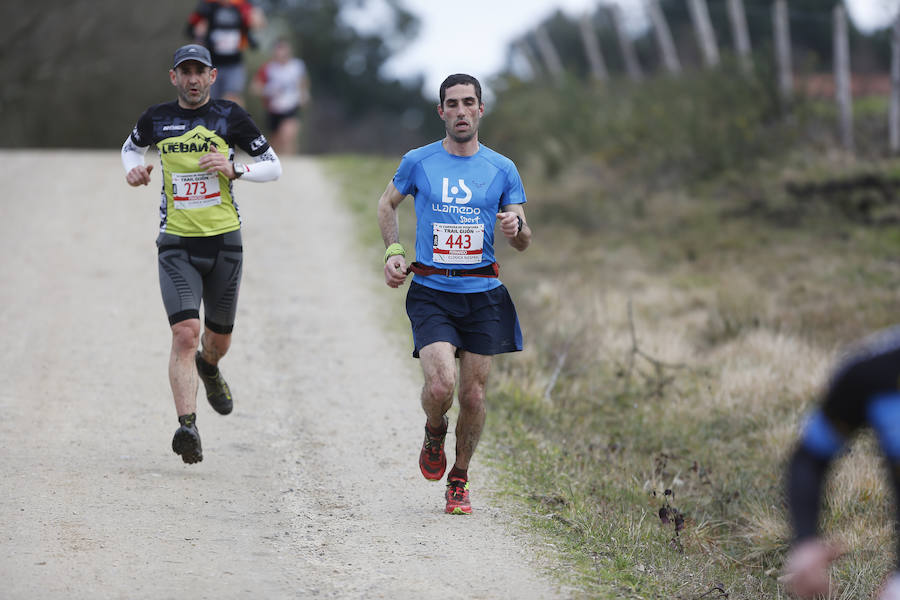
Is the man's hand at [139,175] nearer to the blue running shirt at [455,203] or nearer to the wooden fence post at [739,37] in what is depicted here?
the blue running shirt at [455,203]

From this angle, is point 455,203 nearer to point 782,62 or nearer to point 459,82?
point 459,82

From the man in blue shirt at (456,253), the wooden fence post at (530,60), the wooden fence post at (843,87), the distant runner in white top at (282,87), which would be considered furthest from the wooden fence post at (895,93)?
the man in blue shirt at (456,253)

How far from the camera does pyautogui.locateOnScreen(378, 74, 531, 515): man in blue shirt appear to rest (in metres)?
5.83

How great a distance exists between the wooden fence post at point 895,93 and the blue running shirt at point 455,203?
11576 mm

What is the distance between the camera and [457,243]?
231 inches

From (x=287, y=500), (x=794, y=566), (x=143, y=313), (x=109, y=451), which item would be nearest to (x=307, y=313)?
(x=143, y=313)

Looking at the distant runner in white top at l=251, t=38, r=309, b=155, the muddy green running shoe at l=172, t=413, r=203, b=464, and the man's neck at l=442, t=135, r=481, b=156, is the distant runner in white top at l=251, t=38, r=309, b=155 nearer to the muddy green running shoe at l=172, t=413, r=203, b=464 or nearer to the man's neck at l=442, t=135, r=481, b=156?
the muddy green running shoe at l=172, t=413, r=203, b=464

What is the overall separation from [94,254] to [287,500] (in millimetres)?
7201

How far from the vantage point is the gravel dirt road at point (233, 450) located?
5.12 meters

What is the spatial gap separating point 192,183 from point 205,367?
1.31m

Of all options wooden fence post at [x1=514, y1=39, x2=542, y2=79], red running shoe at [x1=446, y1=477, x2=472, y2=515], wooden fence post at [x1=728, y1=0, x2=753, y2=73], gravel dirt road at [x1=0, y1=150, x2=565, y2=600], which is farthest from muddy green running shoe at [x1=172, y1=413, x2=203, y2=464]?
wooden fence post at [x1=514, y1=39, x2=542, y2=79]

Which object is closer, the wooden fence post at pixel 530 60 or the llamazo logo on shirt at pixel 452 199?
the llamazo logo on shirt at pixel 452 199

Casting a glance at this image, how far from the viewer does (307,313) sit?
11.0 metres

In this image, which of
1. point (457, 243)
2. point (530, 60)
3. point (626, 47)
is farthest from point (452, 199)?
point (530, 60)
